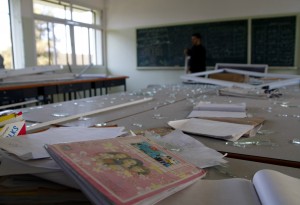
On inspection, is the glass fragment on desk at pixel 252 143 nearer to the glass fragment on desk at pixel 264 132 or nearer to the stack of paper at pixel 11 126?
the glass fragment on desk at pixel 264 132

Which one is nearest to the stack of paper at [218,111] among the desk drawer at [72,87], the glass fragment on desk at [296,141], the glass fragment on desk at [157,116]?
the glass fragment on desk at [157,116]

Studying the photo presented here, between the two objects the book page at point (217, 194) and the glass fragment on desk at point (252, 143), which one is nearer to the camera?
the book page at point (217, 194)

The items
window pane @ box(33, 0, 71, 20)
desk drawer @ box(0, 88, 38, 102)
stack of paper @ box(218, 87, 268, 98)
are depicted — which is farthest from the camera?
window pane @ box(33, 0, 71, 20)

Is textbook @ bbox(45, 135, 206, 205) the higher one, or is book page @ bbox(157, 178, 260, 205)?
textbook @ bbox(45, 135, 206, 205)

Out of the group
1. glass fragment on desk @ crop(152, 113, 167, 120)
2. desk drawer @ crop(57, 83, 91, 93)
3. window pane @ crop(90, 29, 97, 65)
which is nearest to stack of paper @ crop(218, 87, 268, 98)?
glass fragment on desk @ crop(152, 113, 167, 120)

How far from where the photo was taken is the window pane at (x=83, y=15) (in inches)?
243

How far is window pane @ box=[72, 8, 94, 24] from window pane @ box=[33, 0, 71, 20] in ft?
0.71

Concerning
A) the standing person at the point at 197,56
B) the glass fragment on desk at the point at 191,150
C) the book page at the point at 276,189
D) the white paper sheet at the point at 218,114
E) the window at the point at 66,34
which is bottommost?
the glass fragment on desk at the point at 191,150

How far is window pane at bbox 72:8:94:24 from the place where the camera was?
618 cm

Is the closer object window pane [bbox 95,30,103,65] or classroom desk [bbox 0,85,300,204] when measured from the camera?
classroom desk [bbox 0,85,300,204]

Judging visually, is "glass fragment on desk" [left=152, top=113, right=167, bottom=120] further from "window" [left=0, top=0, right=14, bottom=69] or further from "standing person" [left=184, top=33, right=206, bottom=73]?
"window" [left=0, top=0, right=14, bottom=69]

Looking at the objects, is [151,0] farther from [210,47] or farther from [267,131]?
[267,131]

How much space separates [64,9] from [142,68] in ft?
6.99

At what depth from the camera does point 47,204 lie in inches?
22.6
